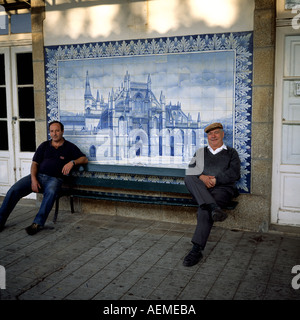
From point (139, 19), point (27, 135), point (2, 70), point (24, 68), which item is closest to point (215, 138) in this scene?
point (139, 19)

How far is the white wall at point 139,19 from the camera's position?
4852 millimetres

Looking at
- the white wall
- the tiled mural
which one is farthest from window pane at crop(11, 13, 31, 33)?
the tiled mural

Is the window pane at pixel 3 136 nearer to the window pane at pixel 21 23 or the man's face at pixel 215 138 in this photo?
the window pane at pixel 21 23

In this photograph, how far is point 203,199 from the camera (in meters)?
4.27

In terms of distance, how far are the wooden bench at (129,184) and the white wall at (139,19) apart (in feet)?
5.66

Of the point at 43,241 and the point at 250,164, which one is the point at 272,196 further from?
the point at 43,241

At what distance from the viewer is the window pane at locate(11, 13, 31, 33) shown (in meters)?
6.11

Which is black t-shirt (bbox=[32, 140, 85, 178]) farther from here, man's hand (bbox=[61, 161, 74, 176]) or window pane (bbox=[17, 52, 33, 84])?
window pane (bbox=[17, 52, 33, 84])

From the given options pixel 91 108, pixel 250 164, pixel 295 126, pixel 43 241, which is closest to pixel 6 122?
pixel 91 108

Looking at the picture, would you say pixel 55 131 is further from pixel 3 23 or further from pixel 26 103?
pixel 3 23

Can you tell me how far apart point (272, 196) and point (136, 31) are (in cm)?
269

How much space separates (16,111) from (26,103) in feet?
0.69

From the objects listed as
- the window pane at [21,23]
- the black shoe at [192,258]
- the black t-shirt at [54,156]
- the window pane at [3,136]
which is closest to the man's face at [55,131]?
the black t-shirt at [54,156]

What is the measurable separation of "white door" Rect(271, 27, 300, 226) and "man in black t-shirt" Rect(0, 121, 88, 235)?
2511 mm
